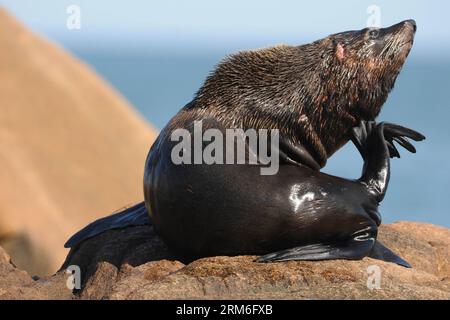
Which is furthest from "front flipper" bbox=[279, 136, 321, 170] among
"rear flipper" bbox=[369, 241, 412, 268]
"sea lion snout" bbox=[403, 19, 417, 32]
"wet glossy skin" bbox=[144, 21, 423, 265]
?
"sea lion snout" bbox=[403, 19, 417, 32]

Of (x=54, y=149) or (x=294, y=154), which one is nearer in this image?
(x=294, y=154)

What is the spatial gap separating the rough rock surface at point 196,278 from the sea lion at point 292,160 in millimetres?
210

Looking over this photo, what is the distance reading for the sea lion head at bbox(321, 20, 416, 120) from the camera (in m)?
10.4

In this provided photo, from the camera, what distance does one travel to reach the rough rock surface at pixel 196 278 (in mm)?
8891

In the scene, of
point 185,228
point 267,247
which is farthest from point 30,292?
point 267,247

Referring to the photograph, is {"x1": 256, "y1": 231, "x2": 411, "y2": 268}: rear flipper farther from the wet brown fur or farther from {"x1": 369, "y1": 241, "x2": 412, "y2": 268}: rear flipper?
the wet brown fur

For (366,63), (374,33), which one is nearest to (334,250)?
(366,63)

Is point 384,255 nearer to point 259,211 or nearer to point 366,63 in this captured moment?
point 259,211

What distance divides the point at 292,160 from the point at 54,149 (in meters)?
12.0

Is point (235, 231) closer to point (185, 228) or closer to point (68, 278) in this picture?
point (185, 228)

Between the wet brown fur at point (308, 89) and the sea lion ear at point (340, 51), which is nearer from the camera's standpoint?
the wet brown fur at point (308, 89)

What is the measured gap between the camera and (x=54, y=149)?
2159 cm

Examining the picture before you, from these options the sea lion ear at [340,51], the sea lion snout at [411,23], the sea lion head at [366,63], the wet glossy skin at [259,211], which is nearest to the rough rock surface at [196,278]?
the wet glossy skin at [259,211]

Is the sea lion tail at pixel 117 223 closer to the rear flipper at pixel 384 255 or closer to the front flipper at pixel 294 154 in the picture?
the front flipper at pixel 294 154
